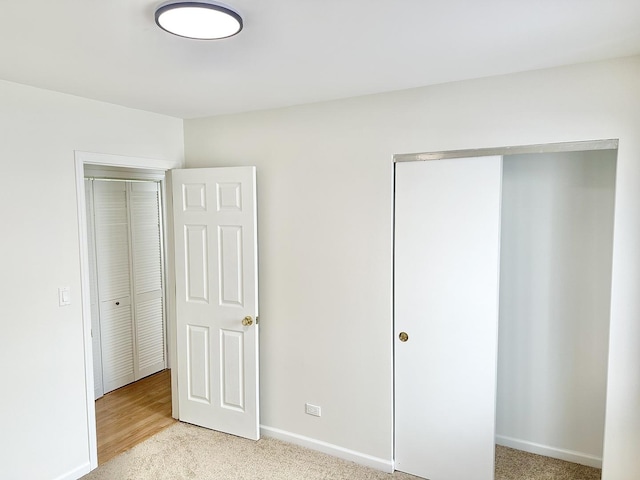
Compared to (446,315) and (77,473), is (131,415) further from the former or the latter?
(446,315)

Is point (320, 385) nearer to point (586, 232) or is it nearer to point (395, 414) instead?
point (395, 414)

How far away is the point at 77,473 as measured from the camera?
277cm

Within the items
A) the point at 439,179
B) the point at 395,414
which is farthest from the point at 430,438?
the point at 439,179

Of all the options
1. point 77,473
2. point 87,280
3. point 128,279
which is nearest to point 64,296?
point 87,280

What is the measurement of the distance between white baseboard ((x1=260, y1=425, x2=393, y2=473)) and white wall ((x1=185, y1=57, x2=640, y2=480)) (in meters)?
0.03

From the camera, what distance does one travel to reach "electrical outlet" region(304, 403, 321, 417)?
308 centimetres

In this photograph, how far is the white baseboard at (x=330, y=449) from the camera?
285 centimetres

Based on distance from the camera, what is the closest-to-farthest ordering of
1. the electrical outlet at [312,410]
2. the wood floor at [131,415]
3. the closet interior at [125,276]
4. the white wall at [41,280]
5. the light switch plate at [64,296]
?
the white wall at [41,280] → the light switch plate at [64,296] → the electrical outlet at [312,410] → the wood floor at [131,415] → the closet interior at [125,276]

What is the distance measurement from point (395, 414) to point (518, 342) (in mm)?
1009

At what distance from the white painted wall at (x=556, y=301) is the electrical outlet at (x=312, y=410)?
4.30 feet

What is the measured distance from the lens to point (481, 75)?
2381mm

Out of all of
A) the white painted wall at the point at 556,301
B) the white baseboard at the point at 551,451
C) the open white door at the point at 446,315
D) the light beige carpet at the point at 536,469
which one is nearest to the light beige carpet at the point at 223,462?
the open white door at the point at 446,315

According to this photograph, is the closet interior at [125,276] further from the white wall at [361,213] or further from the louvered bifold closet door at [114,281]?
the white wall at [361,213]

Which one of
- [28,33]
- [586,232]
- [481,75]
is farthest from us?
[586,232]
